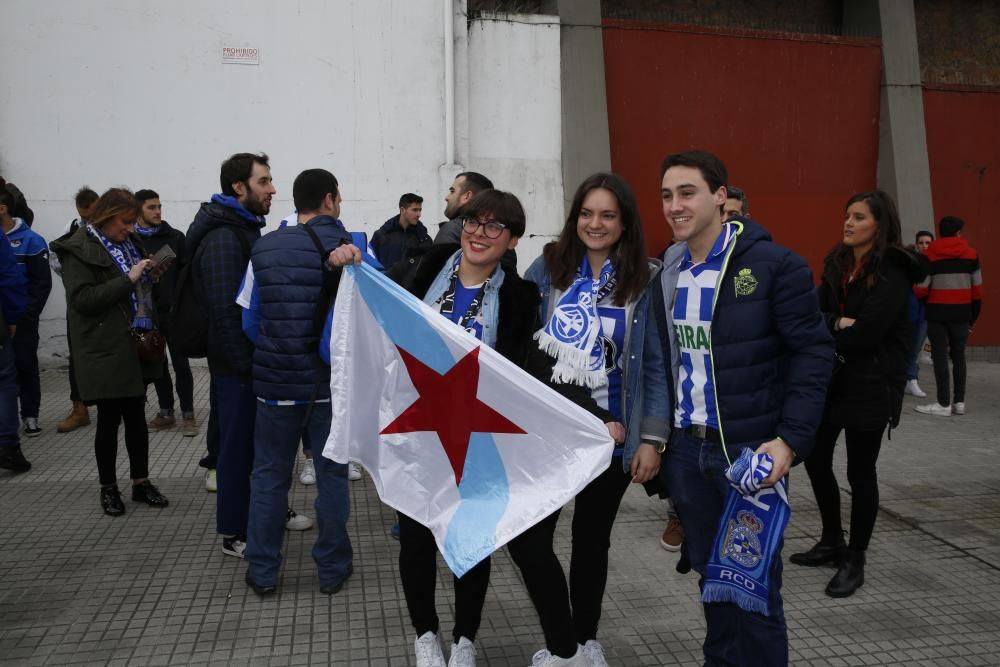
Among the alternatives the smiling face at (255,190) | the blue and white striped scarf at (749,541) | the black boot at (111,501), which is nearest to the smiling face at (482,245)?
the blue and white striped scarf at (749,541)

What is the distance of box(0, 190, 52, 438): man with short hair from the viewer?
5.92 m

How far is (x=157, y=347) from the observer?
4.76m

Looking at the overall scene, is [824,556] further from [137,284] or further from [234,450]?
[137,284]

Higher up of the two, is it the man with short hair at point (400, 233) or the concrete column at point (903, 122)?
the concrete column at point (903, 122)

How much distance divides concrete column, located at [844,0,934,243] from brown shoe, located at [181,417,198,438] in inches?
373

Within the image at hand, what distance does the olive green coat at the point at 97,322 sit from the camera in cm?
447

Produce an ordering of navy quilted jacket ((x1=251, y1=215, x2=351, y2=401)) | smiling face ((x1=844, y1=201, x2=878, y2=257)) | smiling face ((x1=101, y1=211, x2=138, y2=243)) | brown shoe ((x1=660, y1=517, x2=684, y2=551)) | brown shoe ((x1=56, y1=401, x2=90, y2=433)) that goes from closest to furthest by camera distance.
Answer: navy quilted jacket ((x1=251, y1=215, x2=351, y2=401)) < smiling face ((x1=844, y1=201, x2=878, y2=257)) < brown shoe ((x1=660, y1=517, x2=684, y2=551)) < smiling face ((x1=101, y1=211, x2=138, y2=243)) < brown shoe ((x1=56, y1=401, x2=90, y2=433))

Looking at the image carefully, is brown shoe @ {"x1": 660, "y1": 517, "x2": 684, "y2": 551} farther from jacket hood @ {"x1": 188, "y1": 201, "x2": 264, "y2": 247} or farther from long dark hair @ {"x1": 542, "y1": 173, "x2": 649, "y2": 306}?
jacket hood @ {"x1": 188, "y1": 201, "x2": 264, "y2": 247}

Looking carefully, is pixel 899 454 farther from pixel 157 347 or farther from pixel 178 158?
pixel 178 158

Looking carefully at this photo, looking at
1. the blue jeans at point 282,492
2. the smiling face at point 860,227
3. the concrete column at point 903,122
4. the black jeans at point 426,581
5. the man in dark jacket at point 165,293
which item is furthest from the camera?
the concrete column at point 903,122

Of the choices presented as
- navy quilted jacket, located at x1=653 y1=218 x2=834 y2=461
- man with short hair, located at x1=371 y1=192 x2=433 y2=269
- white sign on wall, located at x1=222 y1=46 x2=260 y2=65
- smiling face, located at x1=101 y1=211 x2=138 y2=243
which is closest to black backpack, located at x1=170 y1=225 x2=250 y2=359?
smiling face, located at x1=101 y1=211 x2=138 y2=243

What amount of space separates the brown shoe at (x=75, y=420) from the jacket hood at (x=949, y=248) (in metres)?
7.99

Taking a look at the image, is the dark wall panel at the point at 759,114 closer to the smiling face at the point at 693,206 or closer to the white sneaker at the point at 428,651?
the smiling face at the point at 693,206

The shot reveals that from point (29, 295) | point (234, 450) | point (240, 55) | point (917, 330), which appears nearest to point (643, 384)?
point (234, 450)
